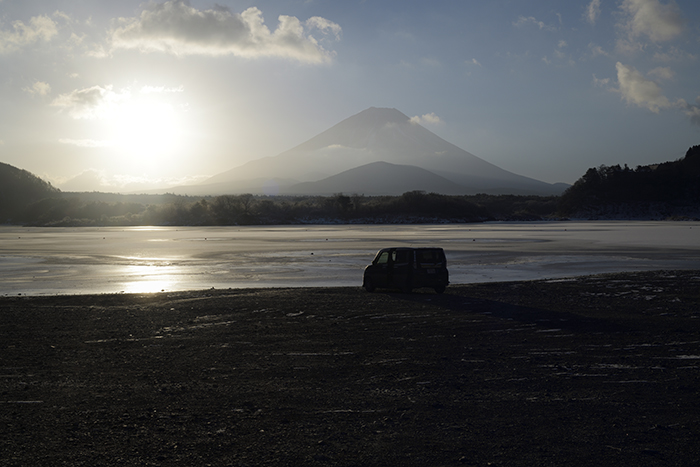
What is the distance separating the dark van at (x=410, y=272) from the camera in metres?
19.0

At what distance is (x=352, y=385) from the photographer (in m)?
8.30

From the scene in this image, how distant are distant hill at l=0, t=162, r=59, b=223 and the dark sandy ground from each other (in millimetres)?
164276

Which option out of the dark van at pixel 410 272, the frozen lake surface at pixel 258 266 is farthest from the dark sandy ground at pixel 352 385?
the frozen lake surface at pixel 258 266

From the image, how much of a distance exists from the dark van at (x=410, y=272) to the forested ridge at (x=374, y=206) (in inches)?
3904

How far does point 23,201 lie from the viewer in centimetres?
16988

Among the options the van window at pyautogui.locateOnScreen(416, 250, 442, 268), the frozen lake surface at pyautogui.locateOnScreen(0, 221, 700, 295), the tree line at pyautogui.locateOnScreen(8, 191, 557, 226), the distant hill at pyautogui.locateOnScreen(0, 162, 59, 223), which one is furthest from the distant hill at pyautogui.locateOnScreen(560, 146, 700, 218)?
the distant hill at pyautogui.locateOnScreen(0, 162, 59, 223)

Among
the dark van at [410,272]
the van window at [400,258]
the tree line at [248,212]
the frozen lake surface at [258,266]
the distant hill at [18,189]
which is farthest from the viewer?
the distant hill at [18,189]

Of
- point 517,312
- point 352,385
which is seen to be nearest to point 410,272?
point 517,312

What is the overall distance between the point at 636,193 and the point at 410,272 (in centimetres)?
16000

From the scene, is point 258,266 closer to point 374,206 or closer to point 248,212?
point 248,212

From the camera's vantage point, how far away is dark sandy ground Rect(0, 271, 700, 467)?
5957mm

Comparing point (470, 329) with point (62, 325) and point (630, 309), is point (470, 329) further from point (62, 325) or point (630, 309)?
point (62, 325)

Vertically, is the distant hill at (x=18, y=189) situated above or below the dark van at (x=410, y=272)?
above

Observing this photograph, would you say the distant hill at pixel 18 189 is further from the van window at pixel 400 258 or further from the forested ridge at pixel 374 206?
the van window at pixel 400 258
